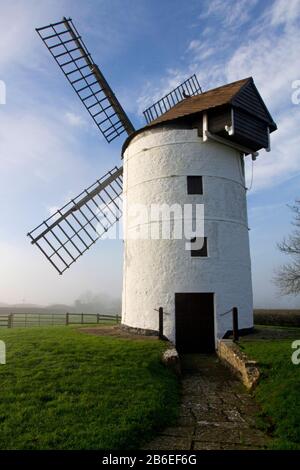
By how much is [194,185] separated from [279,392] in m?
9.03

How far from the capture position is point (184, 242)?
A: 13992mm

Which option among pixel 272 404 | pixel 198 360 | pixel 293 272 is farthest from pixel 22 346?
pixel 293 272

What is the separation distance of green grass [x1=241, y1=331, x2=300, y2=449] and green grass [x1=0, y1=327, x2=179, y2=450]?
1863mm

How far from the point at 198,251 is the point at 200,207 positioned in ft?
5.86

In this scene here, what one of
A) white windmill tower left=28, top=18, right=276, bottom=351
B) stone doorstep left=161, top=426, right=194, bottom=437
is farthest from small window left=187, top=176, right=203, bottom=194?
stone doorstep left=161, top=426, right=194, bottom=437

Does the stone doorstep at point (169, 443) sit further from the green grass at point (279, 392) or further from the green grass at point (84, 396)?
the green grass at point (279, 392)

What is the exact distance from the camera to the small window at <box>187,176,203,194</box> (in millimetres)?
14562

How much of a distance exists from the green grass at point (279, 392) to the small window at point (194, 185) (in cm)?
649

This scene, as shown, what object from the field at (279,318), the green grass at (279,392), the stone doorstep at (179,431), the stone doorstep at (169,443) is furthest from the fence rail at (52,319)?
the stone doorstep at (169,443)

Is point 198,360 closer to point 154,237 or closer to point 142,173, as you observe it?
point 154,237

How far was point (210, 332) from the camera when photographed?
13.4 metres

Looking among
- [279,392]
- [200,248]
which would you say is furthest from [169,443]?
[200,248]
